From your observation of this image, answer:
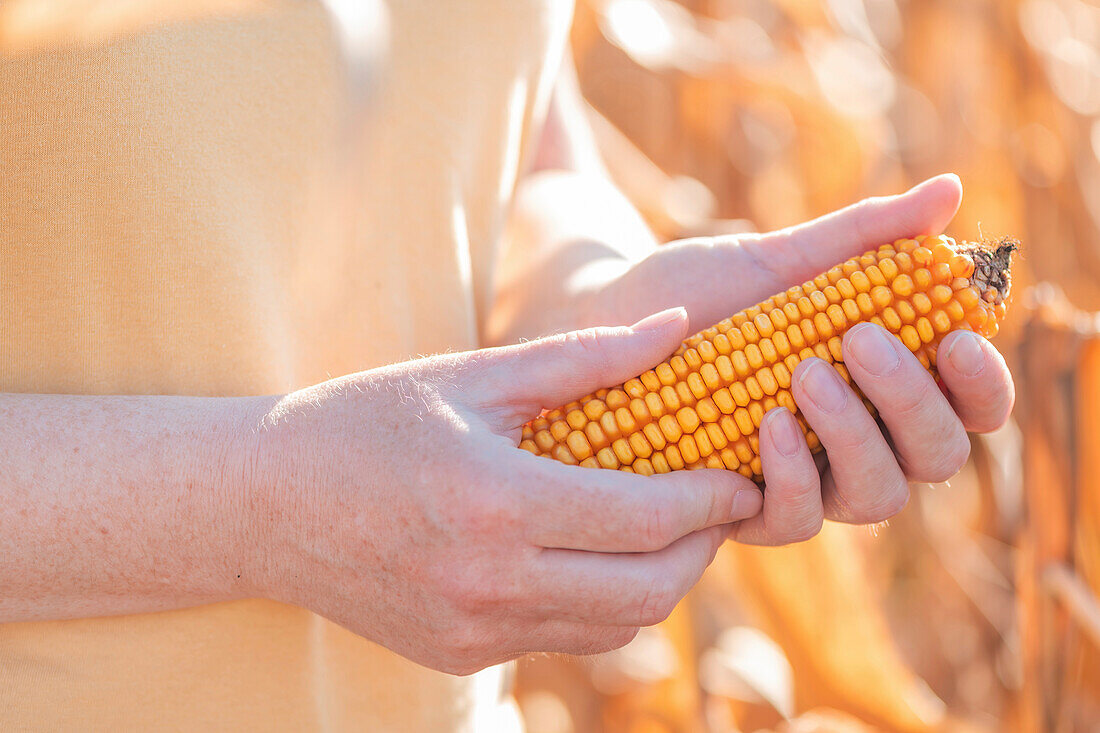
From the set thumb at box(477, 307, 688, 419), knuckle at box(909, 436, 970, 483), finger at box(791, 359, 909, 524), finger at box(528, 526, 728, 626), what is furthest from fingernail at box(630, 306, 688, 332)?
knuckle at box(909, 436, 970, 483)

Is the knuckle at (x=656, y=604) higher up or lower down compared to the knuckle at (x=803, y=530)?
higher up

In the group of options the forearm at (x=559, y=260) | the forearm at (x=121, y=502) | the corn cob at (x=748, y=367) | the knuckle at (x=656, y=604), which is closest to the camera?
the forearm at (x=121, y=502)

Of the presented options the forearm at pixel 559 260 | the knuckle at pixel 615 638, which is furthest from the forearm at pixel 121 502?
the forearm at pixel 559 260

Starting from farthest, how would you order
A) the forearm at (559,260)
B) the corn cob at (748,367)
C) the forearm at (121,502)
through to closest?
1. the forearm at (559,260)
2. the corn cob at (748,367)
3. the forearm at (121,502)

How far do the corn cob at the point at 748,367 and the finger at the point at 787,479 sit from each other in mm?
43

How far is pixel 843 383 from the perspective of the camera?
979 mm

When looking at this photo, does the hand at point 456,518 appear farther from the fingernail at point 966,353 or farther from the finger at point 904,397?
the fingernail at point 966,353

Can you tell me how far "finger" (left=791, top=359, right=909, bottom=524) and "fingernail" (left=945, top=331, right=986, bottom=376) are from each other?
0.39ft

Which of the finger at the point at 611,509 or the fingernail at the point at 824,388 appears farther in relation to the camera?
the fingernail at the point at 824,388

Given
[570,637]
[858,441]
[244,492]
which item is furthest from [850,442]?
[244,492]

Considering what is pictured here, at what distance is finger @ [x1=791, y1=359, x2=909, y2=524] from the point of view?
97cm

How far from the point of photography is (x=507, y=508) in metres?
0.83

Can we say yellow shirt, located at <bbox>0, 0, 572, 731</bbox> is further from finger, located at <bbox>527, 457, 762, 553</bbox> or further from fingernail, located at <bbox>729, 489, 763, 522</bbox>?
fingernail, located at <bbox>729, 489, 763, 522</bbox>

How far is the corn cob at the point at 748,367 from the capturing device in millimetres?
1011
